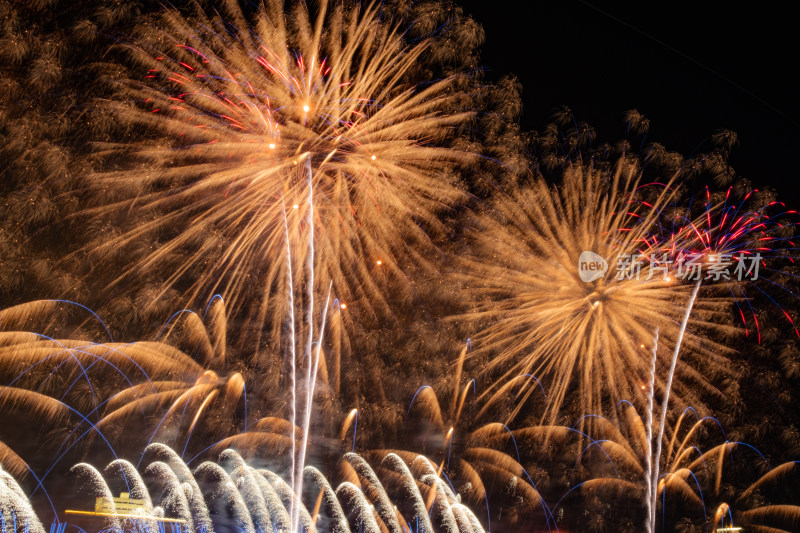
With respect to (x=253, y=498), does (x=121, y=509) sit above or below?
below

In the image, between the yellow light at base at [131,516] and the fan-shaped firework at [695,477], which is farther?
the fan-shaped firework at [695,477]

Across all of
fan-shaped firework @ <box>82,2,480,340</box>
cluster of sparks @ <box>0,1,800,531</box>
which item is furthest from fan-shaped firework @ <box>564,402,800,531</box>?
fan-shaped firework @ <box>82,2,480,340</box>

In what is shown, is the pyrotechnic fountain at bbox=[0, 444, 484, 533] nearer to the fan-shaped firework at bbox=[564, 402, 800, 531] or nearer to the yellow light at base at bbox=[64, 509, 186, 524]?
the yellow light at base at bbox=[64, 509, 186, 524]

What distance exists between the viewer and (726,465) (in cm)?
2422

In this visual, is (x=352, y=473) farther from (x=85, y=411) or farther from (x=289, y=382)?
(x=85, y=411)

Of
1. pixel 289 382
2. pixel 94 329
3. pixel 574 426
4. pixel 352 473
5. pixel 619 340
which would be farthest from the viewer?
pixel 574 426

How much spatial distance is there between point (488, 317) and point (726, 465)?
10.3m

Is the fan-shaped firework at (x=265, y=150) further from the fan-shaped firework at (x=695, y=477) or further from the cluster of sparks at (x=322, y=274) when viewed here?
the fan-shaped firework at (x=695, y=477)

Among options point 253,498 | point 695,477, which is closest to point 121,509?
point 253,498

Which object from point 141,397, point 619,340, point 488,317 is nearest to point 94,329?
point 141,397

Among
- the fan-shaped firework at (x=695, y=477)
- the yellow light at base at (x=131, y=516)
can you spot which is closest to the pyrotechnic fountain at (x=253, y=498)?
the yellow light at base at (x=131, y=516)

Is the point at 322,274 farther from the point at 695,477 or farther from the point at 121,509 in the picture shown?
the point at 695,477

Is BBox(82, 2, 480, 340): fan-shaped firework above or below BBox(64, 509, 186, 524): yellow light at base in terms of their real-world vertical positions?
above

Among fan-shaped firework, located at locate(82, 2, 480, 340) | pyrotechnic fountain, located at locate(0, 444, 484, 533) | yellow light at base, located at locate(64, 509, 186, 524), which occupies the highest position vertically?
fan-shaped firework, located at locate(82, 2, 480, 340)
